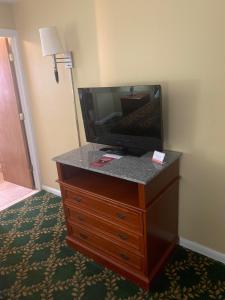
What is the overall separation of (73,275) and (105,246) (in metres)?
0.33

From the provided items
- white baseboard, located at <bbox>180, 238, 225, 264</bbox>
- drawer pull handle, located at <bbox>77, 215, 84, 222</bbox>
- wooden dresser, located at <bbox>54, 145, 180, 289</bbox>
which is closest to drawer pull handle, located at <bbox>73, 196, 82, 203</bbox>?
wooden dresser, located at <bbox>54, 145, 180, 289</bbox>

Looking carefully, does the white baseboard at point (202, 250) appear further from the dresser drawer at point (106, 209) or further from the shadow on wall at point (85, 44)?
the shadow on wall at point (85, 44)

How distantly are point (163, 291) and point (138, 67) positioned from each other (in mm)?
1703

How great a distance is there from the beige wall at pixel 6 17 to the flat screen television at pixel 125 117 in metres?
1.38

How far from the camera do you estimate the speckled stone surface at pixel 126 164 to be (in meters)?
1.59

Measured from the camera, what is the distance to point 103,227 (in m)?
1.88

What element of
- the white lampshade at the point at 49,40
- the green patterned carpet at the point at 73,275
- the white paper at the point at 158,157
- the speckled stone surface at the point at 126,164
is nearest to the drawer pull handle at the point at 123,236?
the green patterned carpet at the point at 73,275

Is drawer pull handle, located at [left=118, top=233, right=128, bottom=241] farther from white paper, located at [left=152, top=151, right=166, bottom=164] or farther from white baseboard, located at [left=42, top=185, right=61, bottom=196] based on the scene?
white baseboard, located at [left=42, top=185, right=61, bottom=196]

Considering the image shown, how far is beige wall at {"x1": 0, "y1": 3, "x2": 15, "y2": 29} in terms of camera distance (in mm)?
2621

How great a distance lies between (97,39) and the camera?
7.00 ft

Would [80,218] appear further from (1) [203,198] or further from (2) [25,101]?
(2) [25,101]

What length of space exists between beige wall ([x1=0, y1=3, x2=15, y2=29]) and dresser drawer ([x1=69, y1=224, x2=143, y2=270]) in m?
2.26

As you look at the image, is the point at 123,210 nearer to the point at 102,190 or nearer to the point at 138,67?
the point at 102,190

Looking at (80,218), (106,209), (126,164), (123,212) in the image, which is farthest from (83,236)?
(126,164)
